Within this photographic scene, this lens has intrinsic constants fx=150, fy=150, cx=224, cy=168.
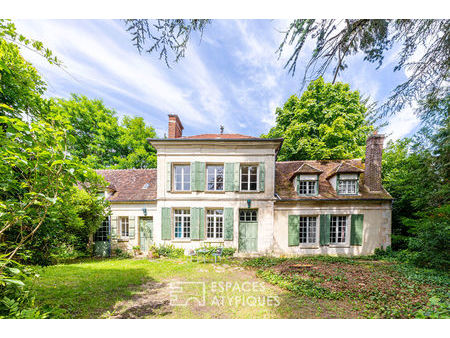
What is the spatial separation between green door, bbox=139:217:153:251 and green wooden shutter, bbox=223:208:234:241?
13.1 ft

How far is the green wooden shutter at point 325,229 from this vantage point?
7230 millimetres

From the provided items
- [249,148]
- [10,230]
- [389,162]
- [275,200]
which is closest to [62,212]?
[10,230]

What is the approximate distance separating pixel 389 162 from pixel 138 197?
604 inches

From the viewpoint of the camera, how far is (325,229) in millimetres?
7262

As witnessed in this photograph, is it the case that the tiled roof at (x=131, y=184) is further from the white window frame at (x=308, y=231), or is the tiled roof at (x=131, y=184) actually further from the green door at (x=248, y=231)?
the white window frame at (x=308, y=231)

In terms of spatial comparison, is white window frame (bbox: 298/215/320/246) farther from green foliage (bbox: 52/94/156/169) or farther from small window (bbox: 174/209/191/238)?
green foliage (bbox: 52/94/156/169)

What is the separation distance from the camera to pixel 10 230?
2.34 metres

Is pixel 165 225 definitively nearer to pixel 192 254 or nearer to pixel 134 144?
pixel 192 254

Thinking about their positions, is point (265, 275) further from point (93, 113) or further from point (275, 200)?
point (93, 113)

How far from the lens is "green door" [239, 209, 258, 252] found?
23.1 ft

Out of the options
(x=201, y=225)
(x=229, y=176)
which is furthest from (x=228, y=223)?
(x=229, y=176)

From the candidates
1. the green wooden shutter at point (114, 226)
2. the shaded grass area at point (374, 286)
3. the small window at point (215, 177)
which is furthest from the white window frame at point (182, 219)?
the shaded grass area at point (374, 286)

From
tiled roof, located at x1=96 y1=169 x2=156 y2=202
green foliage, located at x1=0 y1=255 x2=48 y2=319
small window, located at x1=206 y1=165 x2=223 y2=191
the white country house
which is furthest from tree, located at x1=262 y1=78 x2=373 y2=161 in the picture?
green foliage, located at x1=0 y1=255 x2=48 y2=319

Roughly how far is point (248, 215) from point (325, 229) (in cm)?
377
